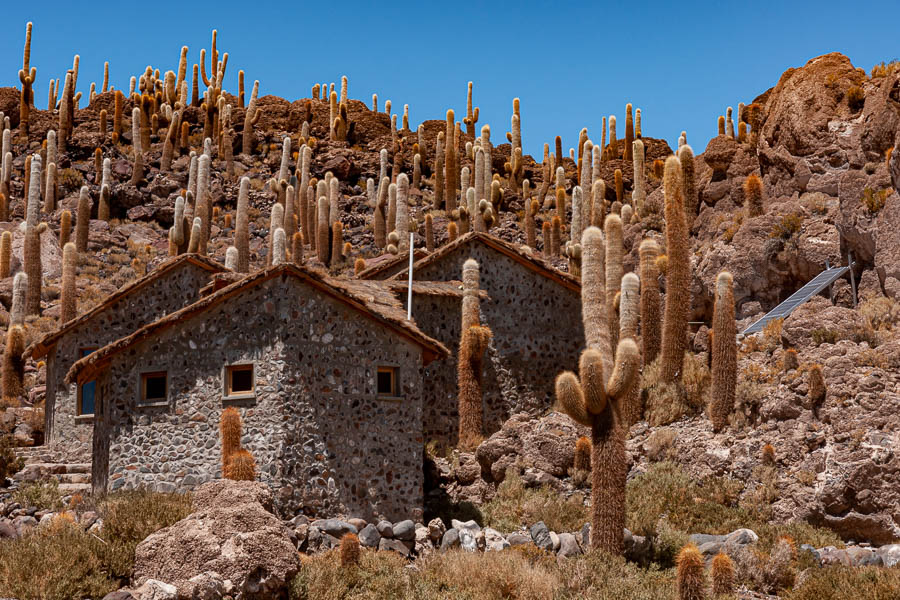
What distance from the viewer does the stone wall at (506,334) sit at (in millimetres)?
24719

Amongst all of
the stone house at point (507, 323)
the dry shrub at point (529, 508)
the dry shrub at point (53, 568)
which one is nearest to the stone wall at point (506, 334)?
the stone house at point (507, 323)

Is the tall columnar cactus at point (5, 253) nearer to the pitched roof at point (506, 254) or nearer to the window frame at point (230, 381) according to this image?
the pitched roof at point (506, 254)

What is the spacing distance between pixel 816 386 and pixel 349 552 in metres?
11.2

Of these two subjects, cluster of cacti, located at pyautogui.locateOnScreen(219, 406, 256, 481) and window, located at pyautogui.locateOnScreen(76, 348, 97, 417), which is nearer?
cluster of cacti, located at pyautogui.locateOnScreen(219, 406, 256, 481)

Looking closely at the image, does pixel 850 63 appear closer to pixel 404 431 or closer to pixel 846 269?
pixel 846 269

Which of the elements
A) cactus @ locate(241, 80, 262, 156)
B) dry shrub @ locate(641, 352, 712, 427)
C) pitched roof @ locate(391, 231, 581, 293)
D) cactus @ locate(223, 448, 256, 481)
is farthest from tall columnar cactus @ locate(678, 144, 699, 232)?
cactus @ locate(241, 80, 262, 156)

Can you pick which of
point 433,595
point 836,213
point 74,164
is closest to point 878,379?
point 836,213

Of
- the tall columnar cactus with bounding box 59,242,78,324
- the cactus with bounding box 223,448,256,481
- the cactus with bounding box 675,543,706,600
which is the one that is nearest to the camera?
the cactus with bounding box 675,543,706,600

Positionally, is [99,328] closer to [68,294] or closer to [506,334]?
[68,294]

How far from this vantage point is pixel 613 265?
945 inches

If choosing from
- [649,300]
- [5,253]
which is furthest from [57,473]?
[5,253]

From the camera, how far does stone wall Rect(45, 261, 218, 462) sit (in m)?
23.9

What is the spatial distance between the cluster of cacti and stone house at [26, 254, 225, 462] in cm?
717

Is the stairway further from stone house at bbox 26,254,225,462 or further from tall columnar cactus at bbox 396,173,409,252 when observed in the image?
tall columnar cactus at bbox 396,173,409,252
